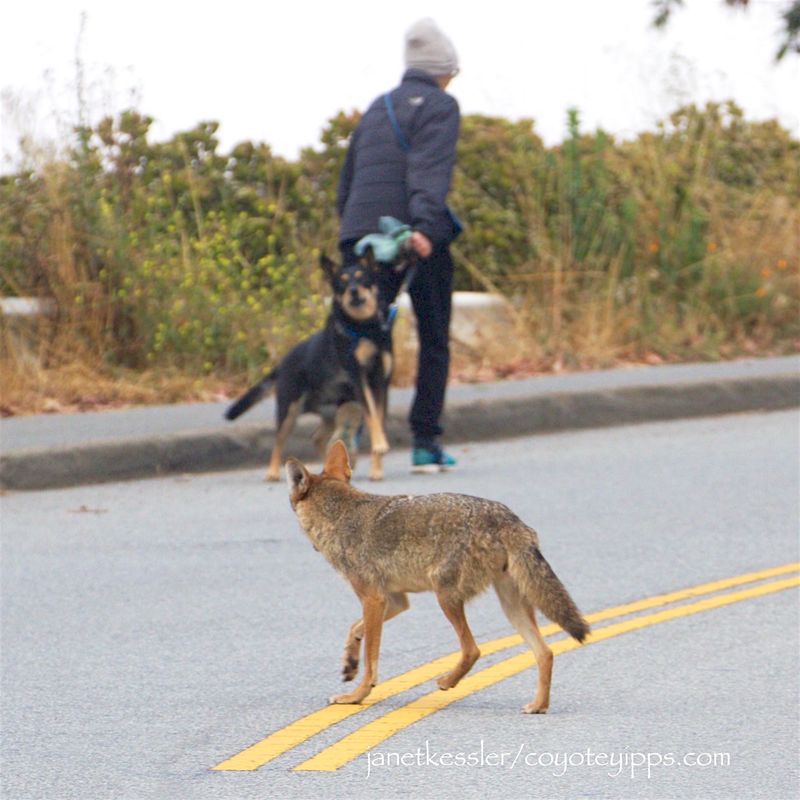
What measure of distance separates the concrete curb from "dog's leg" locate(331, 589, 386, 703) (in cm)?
524

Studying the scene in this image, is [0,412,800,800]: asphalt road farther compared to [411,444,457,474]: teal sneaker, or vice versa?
[411,444,457,474]: teal sneaker

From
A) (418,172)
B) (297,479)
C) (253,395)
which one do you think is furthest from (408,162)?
(297,479)

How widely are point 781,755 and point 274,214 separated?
11.0 m

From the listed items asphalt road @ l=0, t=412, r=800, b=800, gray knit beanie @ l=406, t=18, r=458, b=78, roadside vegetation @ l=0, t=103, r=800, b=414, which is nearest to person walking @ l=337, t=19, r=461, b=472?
gray knit beanie @ l=406, t=18, r=458, b=78

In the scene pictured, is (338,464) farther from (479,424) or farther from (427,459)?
(479,424)

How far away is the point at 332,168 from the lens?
1582cm

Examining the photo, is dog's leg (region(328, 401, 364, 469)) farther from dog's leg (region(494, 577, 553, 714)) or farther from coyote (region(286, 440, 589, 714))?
dog's leg (region(494, 577, 553, 714))

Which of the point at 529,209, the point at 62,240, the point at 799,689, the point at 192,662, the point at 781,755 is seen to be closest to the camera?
the point at 781,755

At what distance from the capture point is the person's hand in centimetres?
952

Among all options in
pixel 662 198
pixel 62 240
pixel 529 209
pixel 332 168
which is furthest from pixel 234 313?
pixel 662 198

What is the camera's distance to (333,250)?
15.2 m

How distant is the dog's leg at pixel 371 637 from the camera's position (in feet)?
17.3

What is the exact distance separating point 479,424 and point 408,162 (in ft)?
9.26

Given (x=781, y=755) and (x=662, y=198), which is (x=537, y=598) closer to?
(x=781, y=755)
